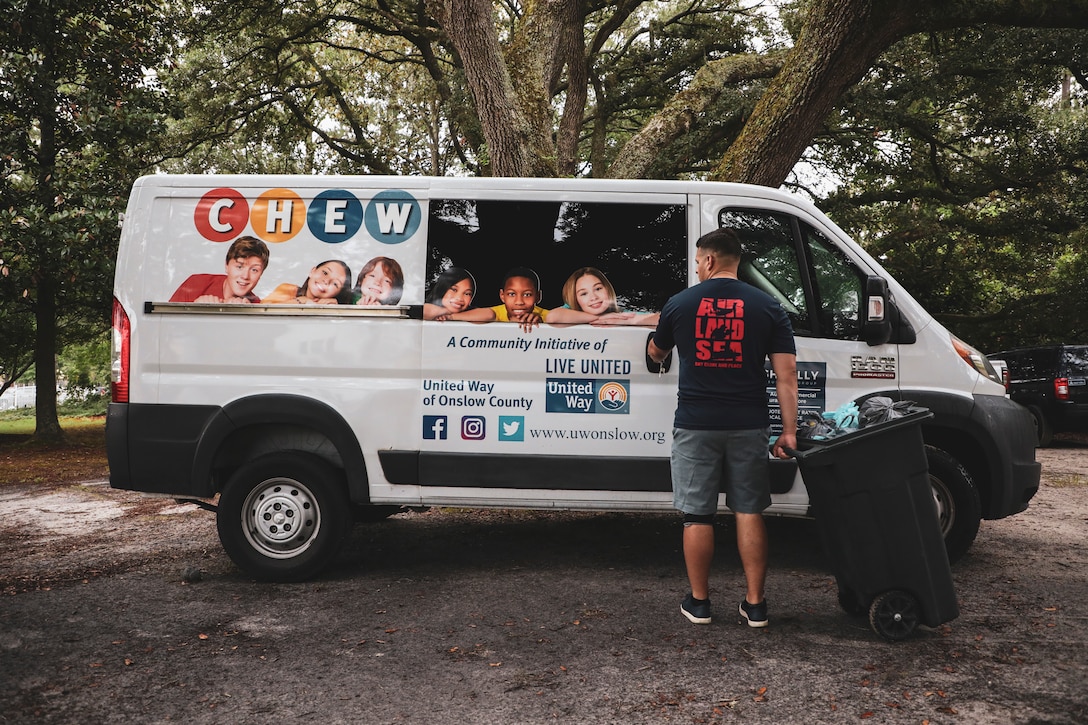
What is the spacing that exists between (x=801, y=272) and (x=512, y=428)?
1968mm

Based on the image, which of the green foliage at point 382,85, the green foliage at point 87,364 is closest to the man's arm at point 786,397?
the green foliage at point 382,85

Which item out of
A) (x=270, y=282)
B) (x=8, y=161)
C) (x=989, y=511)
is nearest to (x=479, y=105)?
(x=270, y=282)

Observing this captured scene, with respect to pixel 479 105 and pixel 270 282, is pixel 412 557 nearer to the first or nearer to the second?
pixel 270 282

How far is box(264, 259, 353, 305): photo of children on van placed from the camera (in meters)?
5.06

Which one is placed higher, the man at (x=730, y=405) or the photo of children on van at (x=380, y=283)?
the photo of children on van at (x=380, y=283)

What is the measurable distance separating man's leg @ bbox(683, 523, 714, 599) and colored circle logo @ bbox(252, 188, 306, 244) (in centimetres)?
292

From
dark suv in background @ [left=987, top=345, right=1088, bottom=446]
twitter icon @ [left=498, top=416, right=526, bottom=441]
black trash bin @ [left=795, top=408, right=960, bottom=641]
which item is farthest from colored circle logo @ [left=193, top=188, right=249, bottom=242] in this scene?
dark suv in background @ [left=987, top=345, right=1088, bottom=446]

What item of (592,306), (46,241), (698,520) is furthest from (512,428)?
(46,241)

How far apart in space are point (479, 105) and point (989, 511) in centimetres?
664

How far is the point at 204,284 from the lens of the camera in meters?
5.12

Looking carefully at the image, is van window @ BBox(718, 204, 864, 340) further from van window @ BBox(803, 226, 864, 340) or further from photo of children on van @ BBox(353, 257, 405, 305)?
photo of children on van @ BBox(353, 257, 405, 305)

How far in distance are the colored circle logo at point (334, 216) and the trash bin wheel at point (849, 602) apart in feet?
11.2

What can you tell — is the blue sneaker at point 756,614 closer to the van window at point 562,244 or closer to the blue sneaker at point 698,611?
the blue sneaker at point 698,611

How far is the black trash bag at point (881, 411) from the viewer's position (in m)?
3.95
